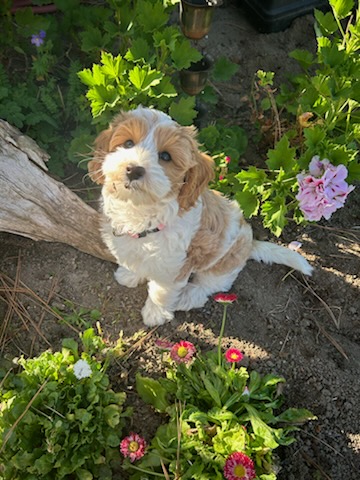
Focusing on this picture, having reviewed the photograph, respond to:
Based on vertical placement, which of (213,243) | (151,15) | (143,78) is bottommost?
(213,243)

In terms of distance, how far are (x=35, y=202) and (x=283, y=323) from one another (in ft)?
6.39

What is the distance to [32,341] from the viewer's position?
3.21 metres

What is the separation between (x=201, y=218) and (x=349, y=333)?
1.52 meters

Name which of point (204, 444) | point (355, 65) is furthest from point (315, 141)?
point (204, 444)

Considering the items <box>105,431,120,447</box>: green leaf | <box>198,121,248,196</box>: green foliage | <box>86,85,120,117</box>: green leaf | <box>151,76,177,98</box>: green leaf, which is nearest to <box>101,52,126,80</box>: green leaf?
<box>86,85,120,117</box>: green leaf

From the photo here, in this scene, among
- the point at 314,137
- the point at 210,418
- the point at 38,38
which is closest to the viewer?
the point at 210,418

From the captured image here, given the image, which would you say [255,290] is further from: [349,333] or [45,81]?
[45,81]

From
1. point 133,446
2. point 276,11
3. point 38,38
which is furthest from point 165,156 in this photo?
point 276,11

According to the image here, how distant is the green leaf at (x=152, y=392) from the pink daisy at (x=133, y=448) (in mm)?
304

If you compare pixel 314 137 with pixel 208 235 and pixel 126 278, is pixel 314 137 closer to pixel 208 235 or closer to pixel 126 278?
pixel 208 235

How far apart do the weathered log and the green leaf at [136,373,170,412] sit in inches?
40.6

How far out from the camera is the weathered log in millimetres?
2979

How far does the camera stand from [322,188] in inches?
102

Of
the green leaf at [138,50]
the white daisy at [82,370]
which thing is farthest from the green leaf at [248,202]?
the white daisy at [82,370]
